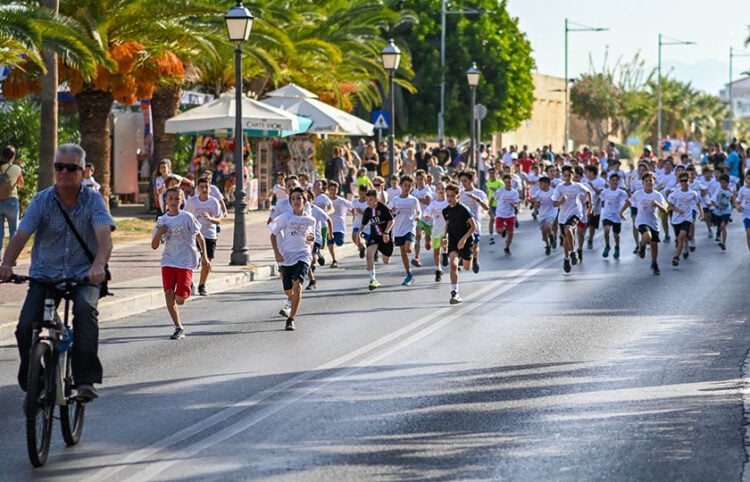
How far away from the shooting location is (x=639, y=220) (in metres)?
24.0

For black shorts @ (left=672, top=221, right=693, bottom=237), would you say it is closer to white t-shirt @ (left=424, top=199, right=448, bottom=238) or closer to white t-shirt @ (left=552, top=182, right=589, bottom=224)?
white t-shirt @ (left=552, top=182, right=589, bottom=224)

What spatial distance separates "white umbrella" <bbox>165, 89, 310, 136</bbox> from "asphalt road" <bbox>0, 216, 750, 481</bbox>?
12165 millimetres

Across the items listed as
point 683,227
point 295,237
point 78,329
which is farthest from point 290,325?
point 683,227

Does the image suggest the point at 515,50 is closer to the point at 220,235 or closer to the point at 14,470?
the point at 220,235

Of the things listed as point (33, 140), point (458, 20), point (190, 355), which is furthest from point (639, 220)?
point (458, 20)

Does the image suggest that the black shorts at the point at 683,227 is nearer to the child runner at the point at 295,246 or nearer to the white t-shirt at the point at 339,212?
the white t-shirt at the point at 339,212

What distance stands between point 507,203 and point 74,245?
62.9 feet

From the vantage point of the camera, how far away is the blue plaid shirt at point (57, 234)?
884 cm

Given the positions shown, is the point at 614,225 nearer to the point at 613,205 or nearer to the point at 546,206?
the point at 613,205

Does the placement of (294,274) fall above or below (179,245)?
below

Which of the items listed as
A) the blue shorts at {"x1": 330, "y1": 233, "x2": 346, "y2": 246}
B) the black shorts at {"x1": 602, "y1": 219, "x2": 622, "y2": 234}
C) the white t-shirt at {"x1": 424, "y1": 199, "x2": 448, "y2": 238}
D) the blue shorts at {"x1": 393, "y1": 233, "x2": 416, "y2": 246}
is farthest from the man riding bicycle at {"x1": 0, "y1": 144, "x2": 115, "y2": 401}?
the black shorts at {"x1": 602, "y1": 219, "x2": 622, "y2": 234}

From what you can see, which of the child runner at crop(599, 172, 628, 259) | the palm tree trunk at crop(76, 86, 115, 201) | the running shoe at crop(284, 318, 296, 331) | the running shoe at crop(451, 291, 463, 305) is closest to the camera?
the running shoe at crop(284, 318, 296, 331)

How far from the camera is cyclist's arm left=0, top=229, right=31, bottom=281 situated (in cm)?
854

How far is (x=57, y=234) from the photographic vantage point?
889 centimetres
